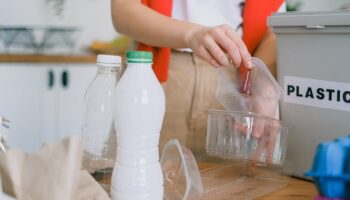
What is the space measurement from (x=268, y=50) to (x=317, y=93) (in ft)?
0.97

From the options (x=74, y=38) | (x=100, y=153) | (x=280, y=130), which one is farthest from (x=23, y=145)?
(x=280, y=130)

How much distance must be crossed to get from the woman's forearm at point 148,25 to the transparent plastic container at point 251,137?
17 centimetres

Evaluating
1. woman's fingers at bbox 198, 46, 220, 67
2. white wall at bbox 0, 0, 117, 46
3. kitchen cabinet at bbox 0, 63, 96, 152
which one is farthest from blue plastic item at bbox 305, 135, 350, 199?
white wall at bbox 0, 0, 117, 46

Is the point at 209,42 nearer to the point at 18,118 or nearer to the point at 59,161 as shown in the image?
the point at 59,161

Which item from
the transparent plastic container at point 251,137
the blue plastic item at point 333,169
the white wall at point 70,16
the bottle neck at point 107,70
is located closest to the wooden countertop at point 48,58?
the white wall at point 70,16

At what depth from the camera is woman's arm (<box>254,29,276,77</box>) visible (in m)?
0.96

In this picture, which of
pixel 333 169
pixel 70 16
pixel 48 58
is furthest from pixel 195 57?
pixel 70 16

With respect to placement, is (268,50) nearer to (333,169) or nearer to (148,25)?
(148,25)

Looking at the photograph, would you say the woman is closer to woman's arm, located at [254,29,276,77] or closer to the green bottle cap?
woman's arm, located at [254,29,276,77]

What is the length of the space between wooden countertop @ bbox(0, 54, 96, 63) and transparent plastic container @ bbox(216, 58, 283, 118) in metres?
1.91

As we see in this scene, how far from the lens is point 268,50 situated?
1.02 meters

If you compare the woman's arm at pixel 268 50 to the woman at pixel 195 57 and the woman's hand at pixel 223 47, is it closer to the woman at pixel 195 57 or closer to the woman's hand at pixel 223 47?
the woman at pixel 195 57

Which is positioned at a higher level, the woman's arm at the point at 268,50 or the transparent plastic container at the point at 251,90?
the woman's arm at the point at 268,50

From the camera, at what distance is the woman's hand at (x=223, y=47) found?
2.25ft
